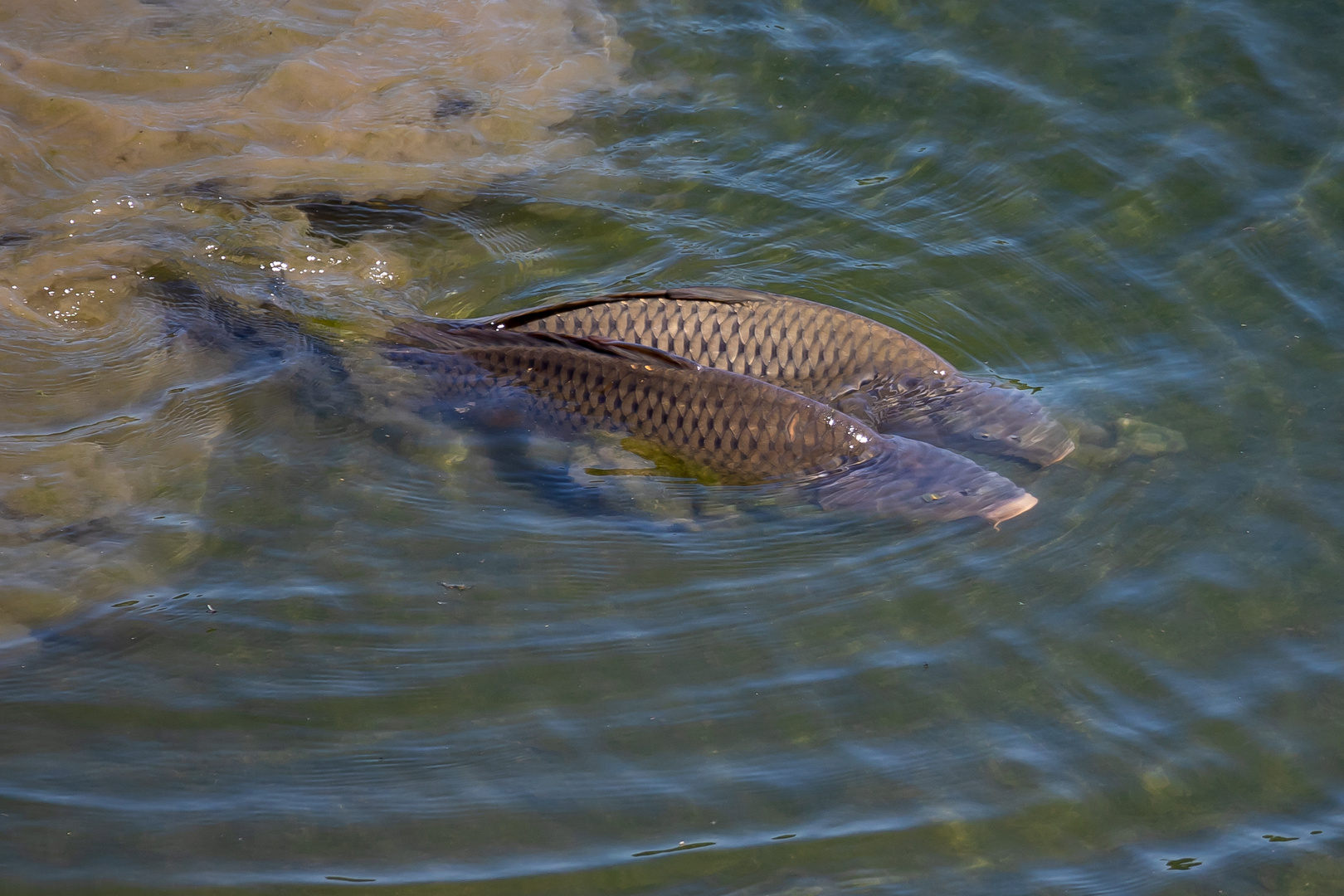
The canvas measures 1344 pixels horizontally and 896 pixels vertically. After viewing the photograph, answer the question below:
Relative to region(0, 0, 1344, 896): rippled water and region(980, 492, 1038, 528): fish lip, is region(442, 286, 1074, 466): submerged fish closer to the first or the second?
region(0, 0, 1344, 896): rippled water

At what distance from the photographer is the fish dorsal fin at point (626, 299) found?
5059mm

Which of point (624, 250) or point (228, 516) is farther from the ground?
point (624, 250)

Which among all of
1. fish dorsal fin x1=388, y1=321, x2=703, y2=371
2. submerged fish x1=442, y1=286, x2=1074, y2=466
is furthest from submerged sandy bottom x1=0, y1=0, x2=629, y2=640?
submerged fish x1=442, y1=286, x2=1074, y2=466

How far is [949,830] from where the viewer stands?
3420 millimetres

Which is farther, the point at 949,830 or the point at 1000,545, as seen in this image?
→ the point at 1000,545

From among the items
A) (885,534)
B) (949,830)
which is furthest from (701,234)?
(949,830)

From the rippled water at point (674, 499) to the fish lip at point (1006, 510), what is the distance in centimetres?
10

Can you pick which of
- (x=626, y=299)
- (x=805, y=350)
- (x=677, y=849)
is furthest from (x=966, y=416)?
(x=677, y=849)

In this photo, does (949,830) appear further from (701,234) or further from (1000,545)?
(701,234)

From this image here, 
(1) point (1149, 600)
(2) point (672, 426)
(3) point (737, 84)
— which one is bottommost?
(1) point (1149, 600)

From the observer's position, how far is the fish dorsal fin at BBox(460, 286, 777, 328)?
5.06 meters

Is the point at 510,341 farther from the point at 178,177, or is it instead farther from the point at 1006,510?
the point at 178,177

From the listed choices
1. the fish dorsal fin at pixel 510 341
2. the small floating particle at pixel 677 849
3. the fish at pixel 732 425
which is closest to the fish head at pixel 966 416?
the fish at pixel 732 425

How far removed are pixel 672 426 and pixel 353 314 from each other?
1.83m
